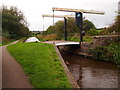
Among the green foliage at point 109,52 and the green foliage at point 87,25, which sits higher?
the green foliage at point 87,25

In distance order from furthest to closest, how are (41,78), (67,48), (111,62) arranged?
(67,48) < (111,62) < (41,78)

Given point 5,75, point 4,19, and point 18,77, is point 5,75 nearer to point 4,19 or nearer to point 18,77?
point 18,77

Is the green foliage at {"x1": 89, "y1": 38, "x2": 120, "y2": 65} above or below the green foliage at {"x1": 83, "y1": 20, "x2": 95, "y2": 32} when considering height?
below

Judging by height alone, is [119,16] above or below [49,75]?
above

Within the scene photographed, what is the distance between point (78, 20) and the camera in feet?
57.4

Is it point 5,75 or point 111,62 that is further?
point 111,62

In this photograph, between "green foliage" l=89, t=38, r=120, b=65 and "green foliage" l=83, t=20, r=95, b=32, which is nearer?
"green foliage" l=89, t=38, r=120, b=65

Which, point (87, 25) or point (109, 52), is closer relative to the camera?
point (109, 52)

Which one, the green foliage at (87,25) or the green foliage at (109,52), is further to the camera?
the green foliage at (87,25)

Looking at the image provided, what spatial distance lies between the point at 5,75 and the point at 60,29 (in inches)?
947

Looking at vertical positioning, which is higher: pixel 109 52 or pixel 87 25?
pixel 87 25

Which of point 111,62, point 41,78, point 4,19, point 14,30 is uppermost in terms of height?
point 4,19

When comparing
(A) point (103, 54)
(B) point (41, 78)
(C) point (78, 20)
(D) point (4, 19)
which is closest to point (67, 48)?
(C) point (78, 20)

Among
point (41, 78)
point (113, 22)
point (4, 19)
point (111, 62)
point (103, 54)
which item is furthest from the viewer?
point (4, 19)
